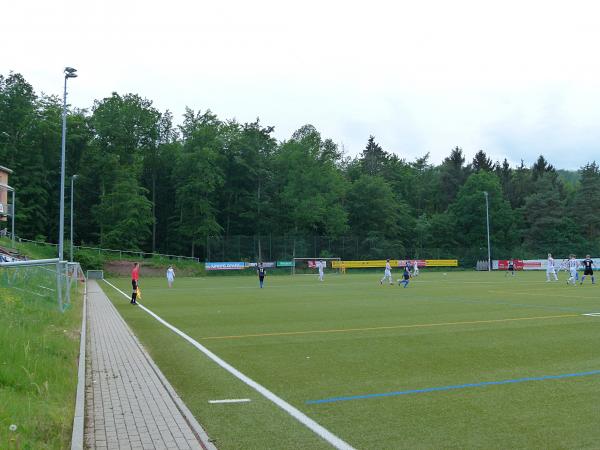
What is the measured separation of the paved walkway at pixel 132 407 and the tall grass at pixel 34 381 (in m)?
0.30

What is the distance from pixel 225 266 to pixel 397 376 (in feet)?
198

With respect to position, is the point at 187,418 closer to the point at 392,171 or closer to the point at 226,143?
the point at 226,143

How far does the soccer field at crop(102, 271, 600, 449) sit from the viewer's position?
Result: 6.09 m

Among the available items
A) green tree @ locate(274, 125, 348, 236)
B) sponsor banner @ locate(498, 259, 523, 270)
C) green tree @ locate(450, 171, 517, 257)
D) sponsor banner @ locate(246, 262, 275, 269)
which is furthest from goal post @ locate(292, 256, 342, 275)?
green tree @ locate(450, 171, 517, 257)

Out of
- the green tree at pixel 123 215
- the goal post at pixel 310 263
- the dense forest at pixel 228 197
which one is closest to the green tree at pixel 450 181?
the dense forest at pixel 228 197

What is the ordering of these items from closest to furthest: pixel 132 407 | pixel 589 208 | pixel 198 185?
pixel 132 407, pixel 198 185, pixel 589 208

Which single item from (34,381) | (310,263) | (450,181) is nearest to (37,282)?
(34,381)

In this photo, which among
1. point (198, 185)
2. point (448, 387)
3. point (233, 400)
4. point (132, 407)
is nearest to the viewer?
point (132, 407)

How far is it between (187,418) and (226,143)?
84604 millimetres

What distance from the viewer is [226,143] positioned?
89.3 meters

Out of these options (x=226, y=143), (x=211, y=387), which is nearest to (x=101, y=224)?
A: (x=226, y=143)

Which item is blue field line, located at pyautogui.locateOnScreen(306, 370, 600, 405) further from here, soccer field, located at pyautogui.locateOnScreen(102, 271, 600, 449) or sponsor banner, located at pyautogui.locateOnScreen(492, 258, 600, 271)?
sponsor banner, located at pyautogui.locateOnScreen(492, 258, 600, 271)

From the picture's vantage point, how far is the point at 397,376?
8.89m

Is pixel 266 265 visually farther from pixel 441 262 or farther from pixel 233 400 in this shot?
pixel 233 400
